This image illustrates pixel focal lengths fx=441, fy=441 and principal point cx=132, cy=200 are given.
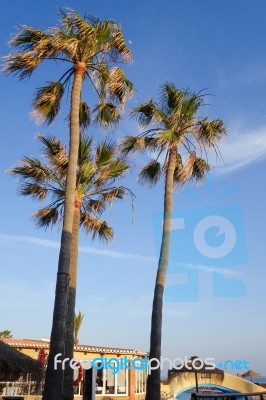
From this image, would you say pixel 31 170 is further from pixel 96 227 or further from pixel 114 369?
pixel 114 369

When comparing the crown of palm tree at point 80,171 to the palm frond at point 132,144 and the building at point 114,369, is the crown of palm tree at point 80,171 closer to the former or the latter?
the palm frond at point 132,144

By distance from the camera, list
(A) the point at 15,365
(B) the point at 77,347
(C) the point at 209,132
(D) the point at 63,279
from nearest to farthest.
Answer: (D) the point at 63,279
(A) the point at 15,365
(C) the point at 209,132
(B) the point at 77,347

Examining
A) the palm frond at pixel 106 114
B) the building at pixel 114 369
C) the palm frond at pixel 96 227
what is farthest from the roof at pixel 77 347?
the palm frond at pixel 106 114

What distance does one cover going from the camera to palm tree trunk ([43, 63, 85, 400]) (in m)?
9.96

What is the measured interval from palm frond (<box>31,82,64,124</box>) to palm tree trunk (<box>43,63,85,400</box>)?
1203 millimetres

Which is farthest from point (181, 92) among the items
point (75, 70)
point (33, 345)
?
point (33, 345)

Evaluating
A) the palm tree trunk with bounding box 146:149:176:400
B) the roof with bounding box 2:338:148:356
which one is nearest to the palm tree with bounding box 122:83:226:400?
the palm tree trunk with bounding box 146:149:176:400

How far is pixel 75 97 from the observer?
46.1 ft

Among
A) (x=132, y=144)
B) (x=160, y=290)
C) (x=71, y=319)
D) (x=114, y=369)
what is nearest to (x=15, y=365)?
(x=71, y=319)

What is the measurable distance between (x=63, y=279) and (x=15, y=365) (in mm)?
5533

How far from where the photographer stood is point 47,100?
15.1 m

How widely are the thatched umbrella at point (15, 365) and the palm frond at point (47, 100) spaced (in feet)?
26.7

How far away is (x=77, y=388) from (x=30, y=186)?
47.0 feet

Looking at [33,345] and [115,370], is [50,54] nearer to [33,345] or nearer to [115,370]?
[33,345]
